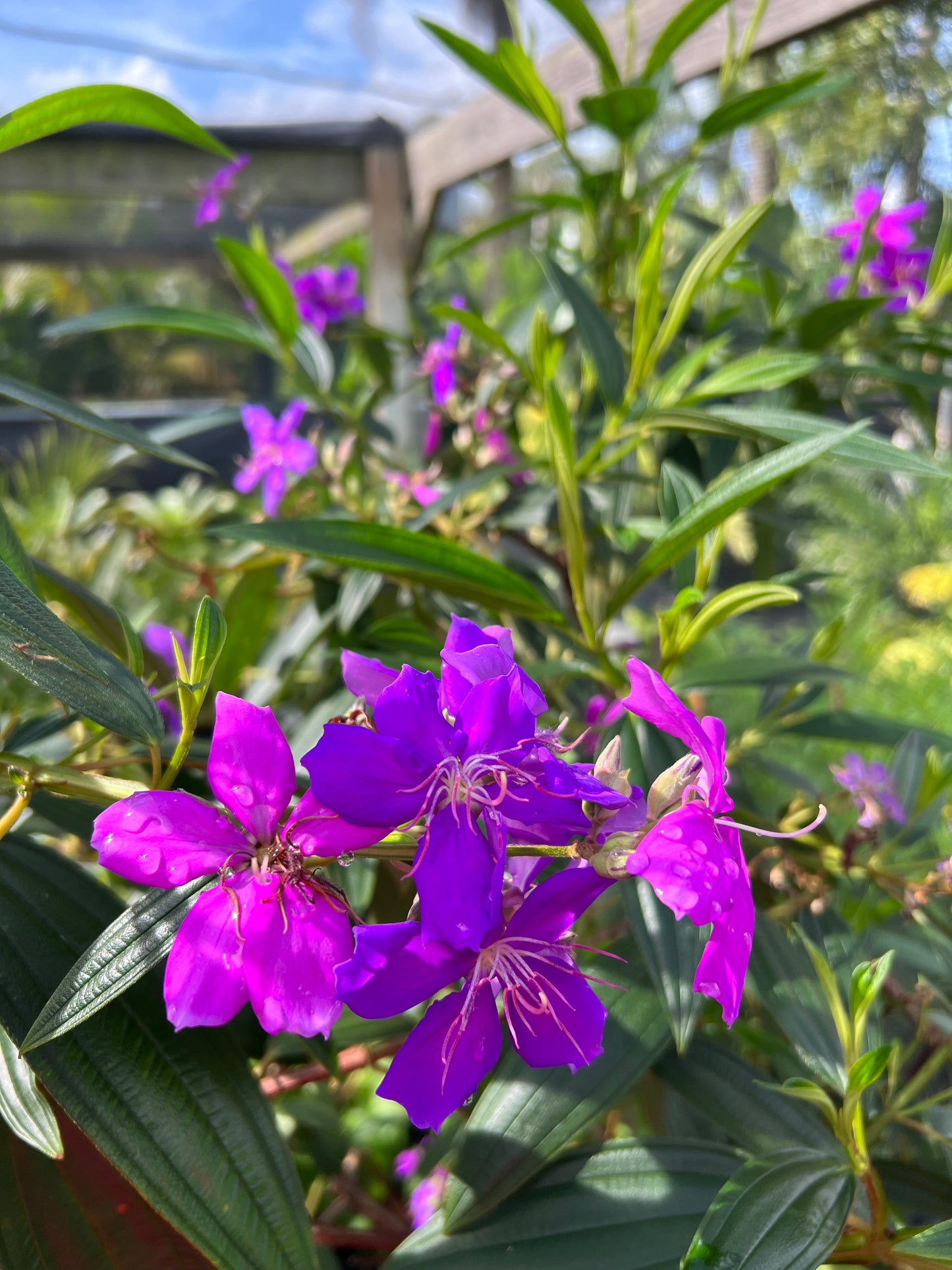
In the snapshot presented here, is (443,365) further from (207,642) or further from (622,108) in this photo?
(207,642)

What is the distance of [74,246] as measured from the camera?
8.64 ft

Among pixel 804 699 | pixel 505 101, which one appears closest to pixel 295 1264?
pixel 804 699

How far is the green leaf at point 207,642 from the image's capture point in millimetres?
349

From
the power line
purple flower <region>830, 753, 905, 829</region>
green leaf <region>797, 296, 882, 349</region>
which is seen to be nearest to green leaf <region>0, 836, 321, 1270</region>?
purple flower <region>830, 753, 905, 829</region>

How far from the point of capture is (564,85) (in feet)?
4.74

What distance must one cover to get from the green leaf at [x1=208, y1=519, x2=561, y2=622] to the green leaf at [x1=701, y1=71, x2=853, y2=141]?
501 mm

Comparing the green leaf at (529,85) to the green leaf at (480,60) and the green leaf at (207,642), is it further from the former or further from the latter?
the green leaf at (207,642)

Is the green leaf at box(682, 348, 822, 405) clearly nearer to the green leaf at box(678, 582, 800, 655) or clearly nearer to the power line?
the green leaf at box(678, 582, 800, 655)

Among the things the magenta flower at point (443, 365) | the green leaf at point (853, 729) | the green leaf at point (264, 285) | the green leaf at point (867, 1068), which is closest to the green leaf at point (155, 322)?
the green leaf at point (264, 285)

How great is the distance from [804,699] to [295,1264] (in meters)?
0.51

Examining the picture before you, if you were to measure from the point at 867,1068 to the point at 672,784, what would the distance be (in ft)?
0.50

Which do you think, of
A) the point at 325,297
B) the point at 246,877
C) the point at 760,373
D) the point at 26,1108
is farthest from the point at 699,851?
the point at 325,297

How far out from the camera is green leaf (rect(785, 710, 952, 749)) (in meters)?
0.73

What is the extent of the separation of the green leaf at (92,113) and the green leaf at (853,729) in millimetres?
565
